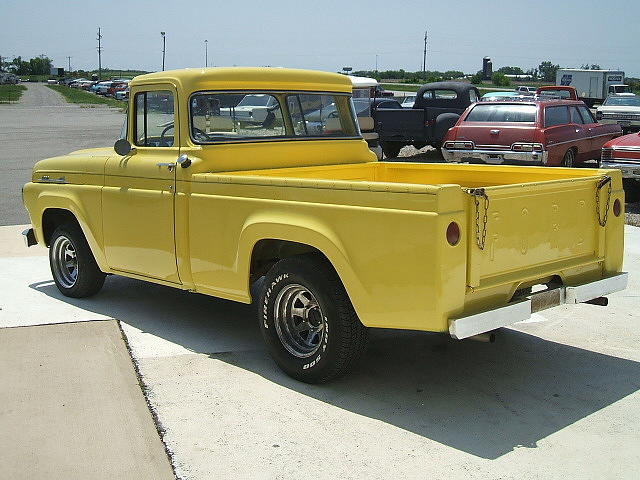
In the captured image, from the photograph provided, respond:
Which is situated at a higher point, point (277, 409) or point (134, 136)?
point (134, 136)

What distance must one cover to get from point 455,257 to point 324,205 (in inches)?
33.0

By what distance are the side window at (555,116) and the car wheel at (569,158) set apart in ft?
1.82

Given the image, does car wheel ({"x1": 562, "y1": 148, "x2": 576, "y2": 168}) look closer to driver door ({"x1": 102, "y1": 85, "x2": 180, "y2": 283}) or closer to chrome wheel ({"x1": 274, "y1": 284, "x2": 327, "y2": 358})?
driver door ({"x1": 102, "y1": 85, "x2": 180, "y2": 283})

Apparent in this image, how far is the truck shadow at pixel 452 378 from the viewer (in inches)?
175

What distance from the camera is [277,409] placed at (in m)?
4.63

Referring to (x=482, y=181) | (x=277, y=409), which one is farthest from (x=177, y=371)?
(x=482, y=181)

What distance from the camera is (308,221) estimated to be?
187 inches

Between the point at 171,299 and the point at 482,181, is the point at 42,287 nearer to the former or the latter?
the point at 171,299

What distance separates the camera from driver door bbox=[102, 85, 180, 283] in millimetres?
5781

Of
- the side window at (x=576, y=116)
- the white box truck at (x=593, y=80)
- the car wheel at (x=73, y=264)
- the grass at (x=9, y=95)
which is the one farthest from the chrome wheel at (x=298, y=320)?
the grass at (x=9, y=95)

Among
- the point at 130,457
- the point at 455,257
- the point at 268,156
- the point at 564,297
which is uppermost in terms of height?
the point at 268,156

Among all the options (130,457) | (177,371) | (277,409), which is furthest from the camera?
(177,371)

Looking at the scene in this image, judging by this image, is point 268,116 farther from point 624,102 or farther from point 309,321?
point 624,102

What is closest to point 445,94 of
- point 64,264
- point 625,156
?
point 625,156
